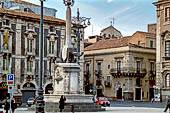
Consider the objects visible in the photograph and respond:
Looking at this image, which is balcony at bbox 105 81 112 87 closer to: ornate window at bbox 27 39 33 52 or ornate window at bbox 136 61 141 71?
ornate window at bbox 136 61 141 71

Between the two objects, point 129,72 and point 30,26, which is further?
point 129,72

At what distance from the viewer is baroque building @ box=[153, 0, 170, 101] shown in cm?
6019

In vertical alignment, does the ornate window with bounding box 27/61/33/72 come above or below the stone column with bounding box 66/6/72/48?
below

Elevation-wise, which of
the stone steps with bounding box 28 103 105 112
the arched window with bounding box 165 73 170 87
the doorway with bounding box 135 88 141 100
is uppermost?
the arched window with bounding box 165 73 170 87

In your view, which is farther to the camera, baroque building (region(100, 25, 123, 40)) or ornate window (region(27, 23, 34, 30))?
baroque building (region(100, 25, 123, 40))

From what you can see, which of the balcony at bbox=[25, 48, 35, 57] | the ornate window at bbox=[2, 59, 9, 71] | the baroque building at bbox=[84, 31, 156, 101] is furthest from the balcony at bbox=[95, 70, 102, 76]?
the ornate window at bbox=[2, 59, 9, 71]

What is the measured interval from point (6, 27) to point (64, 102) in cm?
2815

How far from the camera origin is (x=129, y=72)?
71250mm

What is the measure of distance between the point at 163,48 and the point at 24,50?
18.8 meters

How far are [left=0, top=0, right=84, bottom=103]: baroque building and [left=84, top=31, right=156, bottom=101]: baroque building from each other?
15115 mm

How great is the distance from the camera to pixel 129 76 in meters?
71.5

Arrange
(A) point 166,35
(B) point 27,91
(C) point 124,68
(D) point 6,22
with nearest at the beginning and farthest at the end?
1. (D) point 6,22
2. (B) point 27,91
3. (A) point 166,35
4. (C) point 124,68

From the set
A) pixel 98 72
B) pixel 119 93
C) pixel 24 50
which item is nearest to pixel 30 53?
pixel 24 50

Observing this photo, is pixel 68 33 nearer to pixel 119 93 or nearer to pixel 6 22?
pixel 6 22
